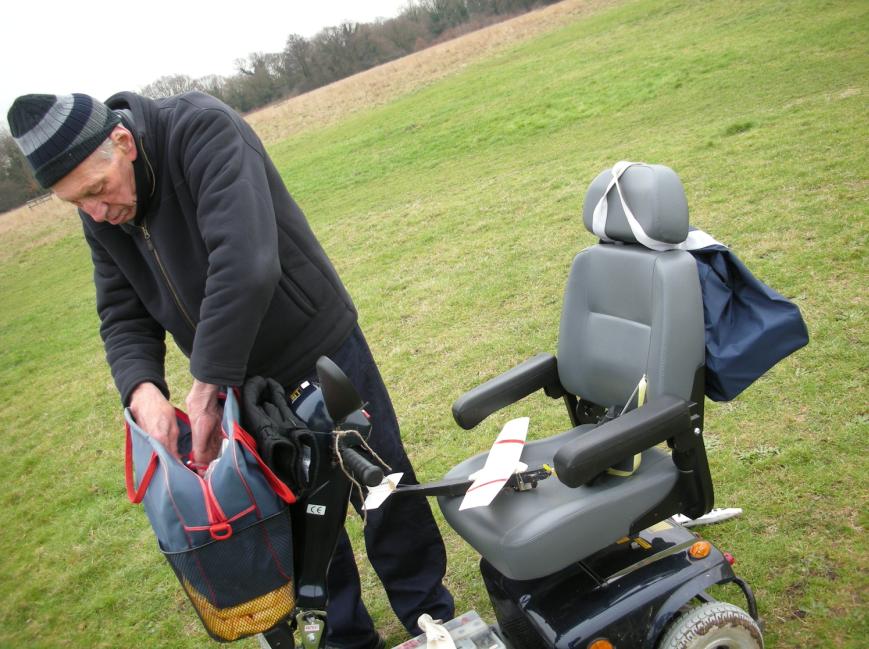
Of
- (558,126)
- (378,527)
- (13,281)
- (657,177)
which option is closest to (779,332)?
(657,177)

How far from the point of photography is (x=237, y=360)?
5.76 ft

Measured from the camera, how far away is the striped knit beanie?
1651 mm

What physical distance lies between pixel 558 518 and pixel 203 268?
122cm

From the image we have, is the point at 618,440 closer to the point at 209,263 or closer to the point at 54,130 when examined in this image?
the point at 209,263

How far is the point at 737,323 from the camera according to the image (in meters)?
2.03

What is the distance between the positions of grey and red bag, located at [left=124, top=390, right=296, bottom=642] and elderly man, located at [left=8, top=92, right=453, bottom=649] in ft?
0.80

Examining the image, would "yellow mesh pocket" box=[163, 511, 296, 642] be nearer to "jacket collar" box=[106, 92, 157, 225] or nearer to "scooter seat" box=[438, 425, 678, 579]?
"scooter seat" box=[438, 425, 678, 579]

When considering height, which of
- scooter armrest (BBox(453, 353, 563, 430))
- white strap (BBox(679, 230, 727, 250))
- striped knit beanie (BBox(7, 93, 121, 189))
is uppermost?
striped knit beanie (BBox(7, 93, 121, 189))

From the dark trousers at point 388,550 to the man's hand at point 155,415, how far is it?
545 mm

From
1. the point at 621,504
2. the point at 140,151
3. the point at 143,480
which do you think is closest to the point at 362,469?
the point at 143,480

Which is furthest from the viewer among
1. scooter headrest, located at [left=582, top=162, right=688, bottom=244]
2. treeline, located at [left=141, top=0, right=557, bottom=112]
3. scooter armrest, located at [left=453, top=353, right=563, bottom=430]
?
treeline, located at [left=141, top=0, right=557, bottom=112]

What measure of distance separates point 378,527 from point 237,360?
0.90m

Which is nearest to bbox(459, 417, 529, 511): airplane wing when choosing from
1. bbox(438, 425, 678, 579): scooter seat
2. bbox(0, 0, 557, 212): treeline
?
bbox(438, 425, 678, 579): scooter seat

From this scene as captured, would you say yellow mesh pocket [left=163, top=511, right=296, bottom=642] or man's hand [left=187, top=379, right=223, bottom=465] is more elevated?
man's hand [left=187, top=379, right=223, bottom=465]
